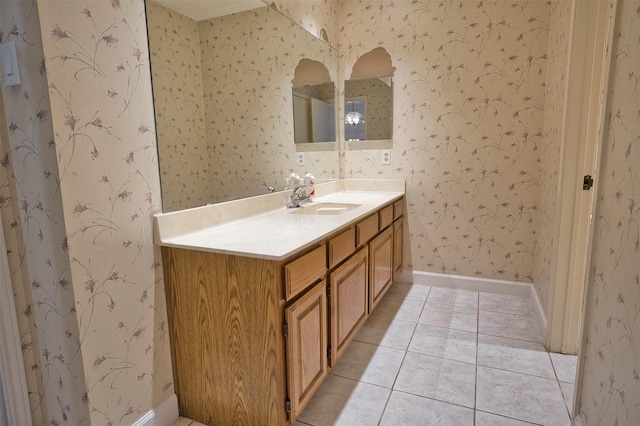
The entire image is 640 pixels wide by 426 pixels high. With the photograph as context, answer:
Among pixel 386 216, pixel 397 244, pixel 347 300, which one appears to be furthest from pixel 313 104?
pixel 347 300

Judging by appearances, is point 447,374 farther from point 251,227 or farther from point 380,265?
point 251,227

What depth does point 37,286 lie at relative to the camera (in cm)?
119

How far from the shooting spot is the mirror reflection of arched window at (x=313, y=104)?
8.24 feet

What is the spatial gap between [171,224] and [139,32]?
28.7 inches

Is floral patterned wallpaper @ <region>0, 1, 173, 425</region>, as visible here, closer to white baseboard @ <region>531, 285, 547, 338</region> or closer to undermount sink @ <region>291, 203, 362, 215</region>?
undermount sink @ <region>291, 203, 362, 215</region>

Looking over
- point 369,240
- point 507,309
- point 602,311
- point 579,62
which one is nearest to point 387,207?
point 369,240

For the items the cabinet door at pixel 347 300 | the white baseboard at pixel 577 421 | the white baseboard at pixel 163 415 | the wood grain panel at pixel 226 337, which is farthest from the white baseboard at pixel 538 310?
the white baseboard at pixel 163 415

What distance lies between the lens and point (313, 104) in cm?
274

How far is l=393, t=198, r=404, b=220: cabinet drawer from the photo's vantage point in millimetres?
2726

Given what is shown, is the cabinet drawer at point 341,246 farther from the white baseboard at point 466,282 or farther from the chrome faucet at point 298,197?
the white baseboard at point 466,282

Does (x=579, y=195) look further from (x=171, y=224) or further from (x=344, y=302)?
(x=171, y=224)

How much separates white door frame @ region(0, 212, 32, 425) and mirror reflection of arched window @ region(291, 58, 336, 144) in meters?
1.74

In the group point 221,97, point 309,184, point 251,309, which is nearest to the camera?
point 251,309

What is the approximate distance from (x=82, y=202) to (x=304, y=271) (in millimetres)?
788
